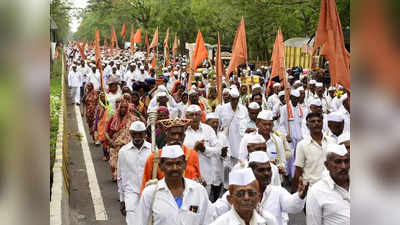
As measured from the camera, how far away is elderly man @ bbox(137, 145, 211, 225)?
438 centimetres

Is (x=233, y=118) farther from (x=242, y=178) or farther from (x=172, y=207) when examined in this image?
(x=242, y=178)

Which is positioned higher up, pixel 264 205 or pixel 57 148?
pixel 264 205

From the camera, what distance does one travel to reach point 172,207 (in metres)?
4.40

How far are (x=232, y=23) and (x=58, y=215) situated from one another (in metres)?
33.8

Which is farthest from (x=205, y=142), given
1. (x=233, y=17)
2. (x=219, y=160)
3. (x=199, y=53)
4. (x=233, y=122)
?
(x=233, y=17)

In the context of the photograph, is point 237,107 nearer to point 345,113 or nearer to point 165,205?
point 345,113

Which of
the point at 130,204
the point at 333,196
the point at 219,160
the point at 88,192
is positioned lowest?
the point at 88,192

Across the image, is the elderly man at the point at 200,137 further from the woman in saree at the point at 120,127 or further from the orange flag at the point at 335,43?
the woman in saree at the point at 120,127

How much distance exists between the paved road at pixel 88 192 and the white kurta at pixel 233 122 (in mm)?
1501

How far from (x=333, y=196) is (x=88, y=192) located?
7.19m

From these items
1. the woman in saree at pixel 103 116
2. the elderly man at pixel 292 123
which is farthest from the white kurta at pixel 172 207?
the woman in saree at pixel 103 116

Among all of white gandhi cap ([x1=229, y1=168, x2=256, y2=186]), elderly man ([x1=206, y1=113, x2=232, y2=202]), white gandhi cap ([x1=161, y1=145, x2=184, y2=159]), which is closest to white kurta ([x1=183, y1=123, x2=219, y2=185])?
elderly man ([x1=206, y1=113, x2=232, y2=202])
